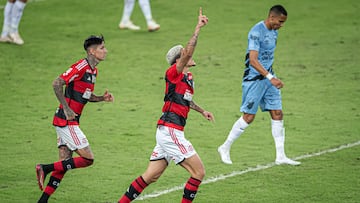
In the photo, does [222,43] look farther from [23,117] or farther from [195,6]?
[23,117]

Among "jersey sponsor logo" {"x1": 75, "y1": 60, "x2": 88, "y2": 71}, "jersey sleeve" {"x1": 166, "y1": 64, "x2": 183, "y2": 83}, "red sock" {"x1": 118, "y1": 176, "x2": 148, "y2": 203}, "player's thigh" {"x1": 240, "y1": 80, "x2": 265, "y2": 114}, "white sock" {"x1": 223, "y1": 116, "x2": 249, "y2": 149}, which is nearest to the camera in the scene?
"jersey sleeve" {"x1": 166, "y1": 64, "x2": 183, "y2": 83}

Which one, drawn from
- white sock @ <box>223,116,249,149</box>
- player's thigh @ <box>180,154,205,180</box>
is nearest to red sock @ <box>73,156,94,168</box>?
player's thigh @ <box>180,154,205,180</box>

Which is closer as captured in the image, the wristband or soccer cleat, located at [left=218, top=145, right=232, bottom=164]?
the wristband

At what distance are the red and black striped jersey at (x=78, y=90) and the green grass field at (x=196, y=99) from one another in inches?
52.5

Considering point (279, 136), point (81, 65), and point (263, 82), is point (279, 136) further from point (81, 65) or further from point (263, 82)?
point (81, 65)

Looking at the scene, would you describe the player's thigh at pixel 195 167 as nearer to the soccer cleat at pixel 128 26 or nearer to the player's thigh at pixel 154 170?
the player's thigh at pixel 154 170

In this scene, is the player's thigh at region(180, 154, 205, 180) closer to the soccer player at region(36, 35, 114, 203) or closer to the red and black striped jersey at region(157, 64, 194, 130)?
the red and black striped jersey at region(157, 64, 194, 130)

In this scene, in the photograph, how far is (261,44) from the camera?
13.2 metres

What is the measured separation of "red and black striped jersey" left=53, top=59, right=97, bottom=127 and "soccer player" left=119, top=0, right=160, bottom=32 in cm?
1183

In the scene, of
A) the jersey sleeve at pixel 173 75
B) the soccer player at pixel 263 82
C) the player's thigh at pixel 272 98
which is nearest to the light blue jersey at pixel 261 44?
the soccer player at pixel 263 82

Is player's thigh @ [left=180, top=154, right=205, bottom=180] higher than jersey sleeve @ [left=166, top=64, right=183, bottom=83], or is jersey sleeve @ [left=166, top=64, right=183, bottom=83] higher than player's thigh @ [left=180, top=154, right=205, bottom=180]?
jersey sleeve @ [left=166, top=64, right=183, bottom=83]

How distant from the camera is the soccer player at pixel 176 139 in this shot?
1046cm

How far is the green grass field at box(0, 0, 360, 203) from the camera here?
495 inches

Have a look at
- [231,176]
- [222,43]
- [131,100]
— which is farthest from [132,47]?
[231,176]
